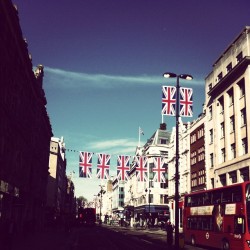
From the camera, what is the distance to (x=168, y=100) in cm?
2344

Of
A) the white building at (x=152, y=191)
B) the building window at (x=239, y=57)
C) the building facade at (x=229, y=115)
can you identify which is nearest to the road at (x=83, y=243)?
the building facade at (x=229, y=115)

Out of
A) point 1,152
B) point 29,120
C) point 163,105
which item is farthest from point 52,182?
point 163,105

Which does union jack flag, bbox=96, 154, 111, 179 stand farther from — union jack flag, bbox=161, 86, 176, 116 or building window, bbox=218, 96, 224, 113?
building window, bbox=218, 96, 224, 113

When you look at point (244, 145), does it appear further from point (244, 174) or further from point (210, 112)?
point (210, 112)

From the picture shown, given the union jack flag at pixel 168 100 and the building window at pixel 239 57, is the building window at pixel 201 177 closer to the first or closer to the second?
the building window at pixel 239 57

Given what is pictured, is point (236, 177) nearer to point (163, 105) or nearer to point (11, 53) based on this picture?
point (163, 105)

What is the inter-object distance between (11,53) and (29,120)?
14364 mm

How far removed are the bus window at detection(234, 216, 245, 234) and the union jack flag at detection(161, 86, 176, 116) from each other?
767 centimetres

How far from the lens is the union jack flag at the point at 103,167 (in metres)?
36.4

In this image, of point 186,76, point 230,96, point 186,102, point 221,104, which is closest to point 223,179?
point 221,104

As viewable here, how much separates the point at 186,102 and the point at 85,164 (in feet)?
50.0

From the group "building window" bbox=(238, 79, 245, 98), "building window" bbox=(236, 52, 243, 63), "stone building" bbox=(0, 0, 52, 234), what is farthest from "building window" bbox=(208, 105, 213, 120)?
"stone building" bbox=(0, 0, 52, 234)

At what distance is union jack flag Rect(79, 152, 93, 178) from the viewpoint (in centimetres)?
3544

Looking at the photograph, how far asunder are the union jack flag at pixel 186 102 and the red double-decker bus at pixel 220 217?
559cm
